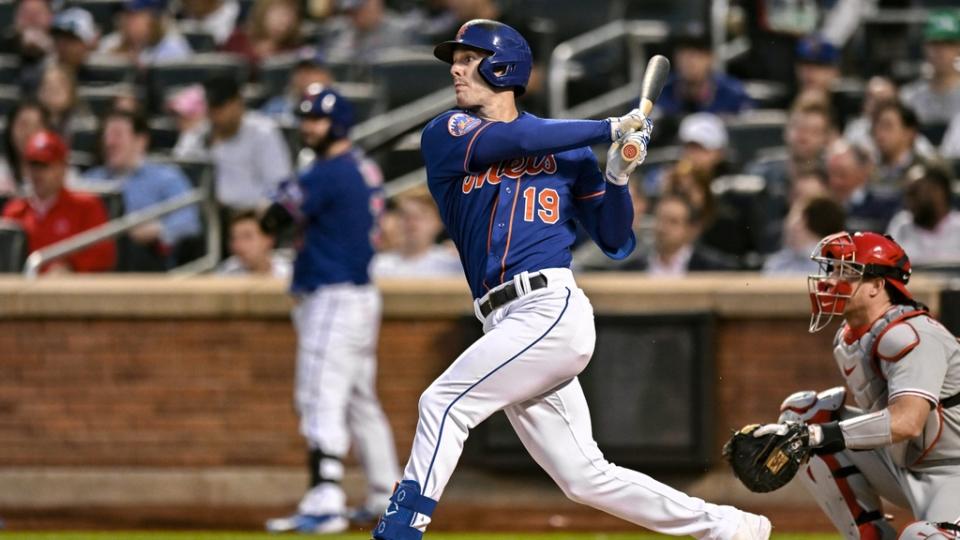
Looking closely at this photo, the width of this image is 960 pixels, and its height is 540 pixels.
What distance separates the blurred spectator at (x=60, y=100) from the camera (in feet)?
42.3

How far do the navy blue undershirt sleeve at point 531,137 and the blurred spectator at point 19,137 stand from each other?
6.72m

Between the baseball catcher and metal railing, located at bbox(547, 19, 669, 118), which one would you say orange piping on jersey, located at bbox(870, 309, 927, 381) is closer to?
the baseball catcher

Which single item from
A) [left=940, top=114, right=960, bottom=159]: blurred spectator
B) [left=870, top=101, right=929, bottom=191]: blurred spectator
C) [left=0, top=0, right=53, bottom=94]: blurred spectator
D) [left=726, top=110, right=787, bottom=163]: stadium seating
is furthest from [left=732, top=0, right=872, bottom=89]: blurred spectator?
[left=0, top=0, right=53, bottom=94]: blurred spectator

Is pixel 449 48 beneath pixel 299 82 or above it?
above

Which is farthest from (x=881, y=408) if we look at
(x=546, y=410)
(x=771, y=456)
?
(x=546, y=410)

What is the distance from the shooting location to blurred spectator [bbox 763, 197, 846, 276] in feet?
31.5

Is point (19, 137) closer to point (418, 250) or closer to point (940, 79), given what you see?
point (418, 250)

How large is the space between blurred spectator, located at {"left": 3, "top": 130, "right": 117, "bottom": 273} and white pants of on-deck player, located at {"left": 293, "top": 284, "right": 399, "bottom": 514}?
2213 millimetres

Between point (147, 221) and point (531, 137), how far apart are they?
5540 mm

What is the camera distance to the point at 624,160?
584 centimetres

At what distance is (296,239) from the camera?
9312 mm

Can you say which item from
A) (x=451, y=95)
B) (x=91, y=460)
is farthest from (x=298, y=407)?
(x=451, y=95)

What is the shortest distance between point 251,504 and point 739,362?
284cm

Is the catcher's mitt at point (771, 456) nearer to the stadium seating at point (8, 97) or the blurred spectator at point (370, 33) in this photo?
the blurred spectator at point (370, 33)
